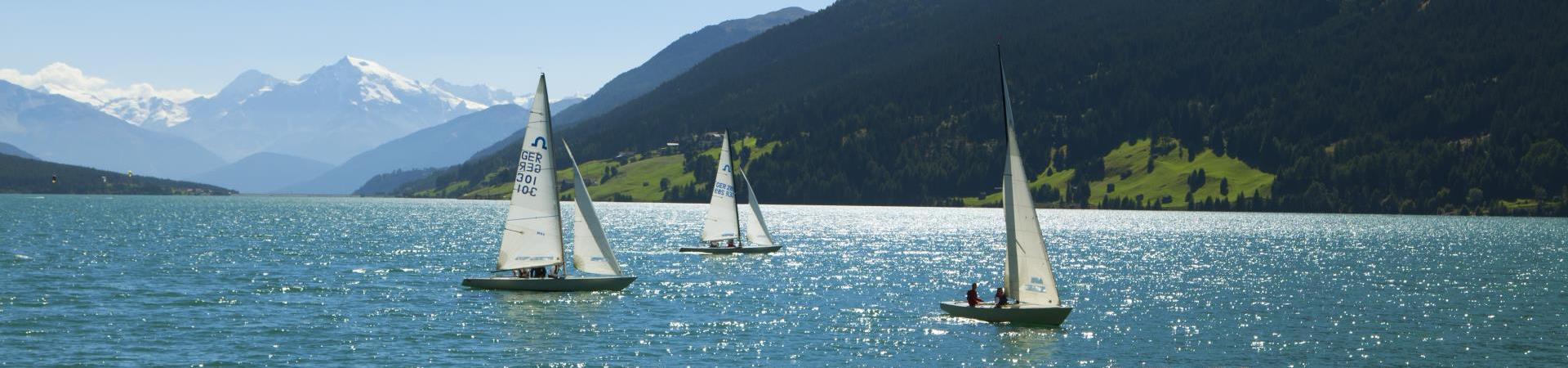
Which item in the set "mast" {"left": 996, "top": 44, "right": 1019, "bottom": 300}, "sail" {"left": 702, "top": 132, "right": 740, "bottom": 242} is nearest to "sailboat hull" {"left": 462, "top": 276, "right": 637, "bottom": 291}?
"mast" {"left": 996, "top": 44, "right": 1019, "bottom": 300}

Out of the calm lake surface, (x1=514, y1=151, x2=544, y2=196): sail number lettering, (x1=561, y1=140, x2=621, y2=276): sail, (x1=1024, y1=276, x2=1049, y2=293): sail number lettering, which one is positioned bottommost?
the calm lake surface

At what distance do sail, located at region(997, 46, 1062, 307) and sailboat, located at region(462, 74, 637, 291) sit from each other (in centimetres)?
2426

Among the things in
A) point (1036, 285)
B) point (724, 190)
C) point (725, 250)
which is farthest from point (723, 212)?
point (1036, 285)

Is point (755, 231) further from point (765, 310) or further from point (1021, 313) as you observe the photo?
point (1021, 313)

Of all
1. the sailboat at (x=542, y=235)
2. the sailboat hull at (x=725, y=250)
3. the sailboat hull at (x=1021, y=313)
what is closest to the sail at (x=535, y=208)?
the sailboat at (x=542, y=235)

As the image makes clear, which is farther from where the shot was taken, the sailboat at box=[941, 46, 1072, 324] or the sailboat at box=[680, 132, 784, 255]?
the sailboat at box=[680, 132, 784, 255]

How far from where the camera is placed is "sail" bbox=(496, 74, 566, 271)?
73250 millimetres

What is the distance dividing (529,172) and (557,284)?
6836mm

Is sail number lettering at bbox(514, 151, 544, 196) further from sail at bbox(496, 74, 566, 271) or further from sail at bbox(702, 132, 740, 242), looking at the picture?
sail at bbox(702, 132, 740, 242)

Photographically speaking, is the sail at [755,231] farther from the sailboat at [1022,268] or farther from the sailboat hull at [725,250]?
the sailboat at [1022,268]

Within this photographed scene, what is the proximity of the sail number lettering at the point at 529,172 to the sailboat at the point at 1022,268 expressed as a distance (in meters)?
23.5

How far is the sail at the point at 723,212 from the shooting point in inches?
4665

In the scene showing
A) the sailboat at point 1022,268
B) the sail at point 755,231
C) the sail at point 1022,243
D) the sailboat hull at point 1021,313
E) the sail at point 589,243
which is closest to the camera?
the sail at point 1022,243

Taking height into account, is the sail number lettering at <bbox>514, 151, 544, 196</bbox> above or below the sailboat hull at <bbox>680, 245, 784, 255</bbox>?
above
